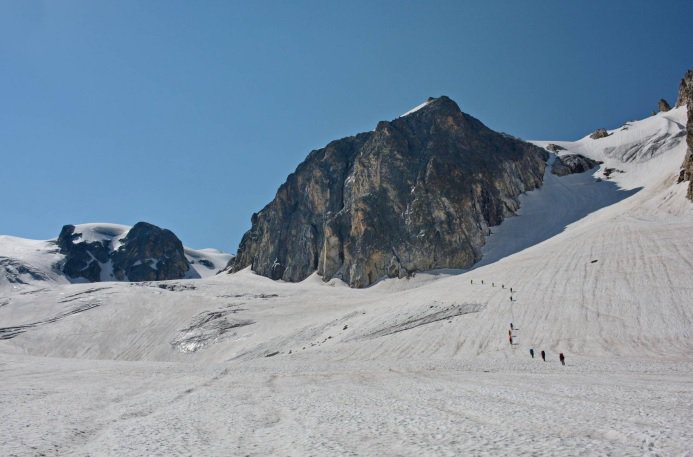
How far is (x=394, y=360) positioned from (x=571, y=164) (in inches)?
3803

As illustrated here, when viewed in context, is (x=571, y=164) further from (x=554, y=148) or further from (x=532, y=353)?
(x=532, y=353)

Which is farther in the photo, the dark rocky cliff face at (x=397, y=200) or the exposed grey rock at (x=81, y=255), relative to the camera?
the exposed grey rock at (x=81, y=255)

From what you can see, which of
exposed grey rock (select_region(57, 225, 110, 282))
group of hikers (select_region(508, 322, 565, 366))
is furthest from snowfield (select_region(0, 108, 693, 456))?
exposed grey rock (select_region(57, 225, 110, 282))

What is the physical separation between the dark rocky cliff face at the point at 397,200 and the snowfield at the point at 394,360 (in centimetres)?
565

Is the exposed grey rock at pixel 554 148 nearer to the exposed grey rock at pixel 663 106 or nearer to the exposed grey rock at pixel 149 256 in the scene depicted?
the exposed grey rock at pixel 663 106

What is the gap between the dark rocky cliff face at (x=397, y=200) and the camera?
8338cm

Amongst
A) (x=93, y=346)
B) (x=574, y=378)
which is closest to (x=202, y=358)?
(x=93, y=346)

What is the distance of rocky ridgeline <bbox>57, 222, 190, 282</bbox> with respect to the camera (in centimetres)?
15225

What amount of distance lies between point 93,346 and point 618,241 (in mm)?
61305

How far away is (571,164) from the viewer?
368 feet

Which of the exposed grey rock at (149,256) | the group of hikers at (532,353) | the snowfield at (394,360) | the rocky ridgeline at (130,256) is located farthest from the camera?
the exposed grey rock at (149,256)

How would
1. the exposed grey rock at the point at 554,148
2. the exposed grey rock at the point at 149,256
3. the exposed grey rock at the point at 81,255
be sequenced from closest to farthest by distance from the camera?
the exposed grey rock at the point at 554,148, the exposed grey rock at the point at 81,255, the exposed grey rock at the point at 149,256

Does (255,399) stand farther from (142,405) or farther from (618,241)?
(618,241)

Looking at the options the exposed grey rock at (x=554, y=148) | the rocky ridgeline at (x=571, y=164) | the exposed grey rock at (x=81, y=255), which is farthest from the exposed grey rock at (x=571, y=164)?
the exposed grey rock at (x=81, y=255)
